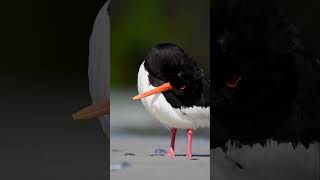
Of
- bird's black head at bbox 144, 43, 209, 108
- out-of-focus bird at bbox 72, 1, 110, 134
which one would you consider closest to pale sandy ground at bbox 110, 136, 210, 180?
out-of-focus bird at bbox 72, 1, 110, 134

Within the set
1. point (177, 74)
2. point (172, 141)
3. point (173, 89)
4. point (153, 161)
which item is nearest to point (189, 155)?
point (172, 141)

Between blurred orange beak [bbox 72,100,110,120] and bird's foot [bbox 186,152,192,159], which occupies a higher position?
blurred orange beak [bbox 72,100,110,120]

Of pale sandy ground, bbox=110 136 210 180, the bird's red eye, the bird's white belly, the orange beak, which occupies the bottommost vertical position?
pale sandy ground, bbox=110 136 210 180

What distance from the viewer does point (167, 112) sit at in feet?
14.5

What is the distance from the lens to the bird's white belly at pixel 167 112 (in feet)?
14.5

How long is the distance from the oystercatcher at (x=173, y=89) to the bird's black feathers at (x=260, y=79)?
0.33 ft

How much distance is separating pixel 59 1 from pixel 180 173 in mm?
1601

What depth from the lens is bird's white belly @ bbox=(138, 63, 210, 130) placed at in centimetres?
441

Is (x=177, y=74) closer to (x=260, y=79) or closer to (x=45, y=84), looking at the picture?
(x=260, y=79)

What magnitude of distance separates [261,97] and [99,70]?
4.15 ft

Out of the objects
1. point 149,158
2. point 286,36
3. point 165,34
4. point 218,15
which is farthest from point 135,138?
point 286,36

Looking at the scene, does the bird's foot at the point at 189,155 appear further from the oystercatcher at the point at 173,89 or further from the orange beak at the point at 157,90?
the orange beak at the point at 157,90

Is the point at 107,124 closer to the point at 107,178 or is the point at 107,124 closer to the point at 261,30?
the point at 107,178

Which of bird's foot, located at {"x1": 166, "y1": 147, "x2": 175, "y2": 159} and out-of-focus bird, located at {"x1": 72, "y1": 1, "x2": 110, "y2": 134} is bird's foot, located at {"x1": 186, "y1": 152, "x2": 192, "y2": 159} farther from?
out-of-focus bird, located at {"x1": 72, "y1": 1, "x2": 110, "y2": 134}
